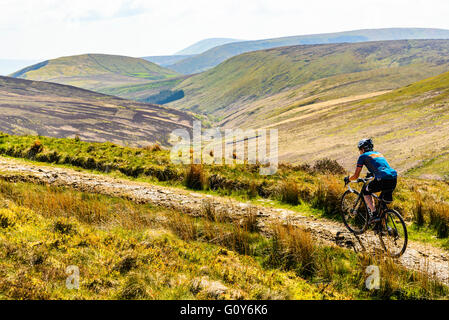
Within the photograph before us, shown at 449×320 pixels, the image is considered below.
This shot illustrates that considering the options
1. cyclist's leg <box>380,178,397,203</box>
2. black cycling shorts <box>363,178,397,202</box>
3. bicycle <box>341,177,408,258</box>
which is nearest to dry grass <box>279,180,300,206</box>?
bicycle <box>341,177,408,258</box>

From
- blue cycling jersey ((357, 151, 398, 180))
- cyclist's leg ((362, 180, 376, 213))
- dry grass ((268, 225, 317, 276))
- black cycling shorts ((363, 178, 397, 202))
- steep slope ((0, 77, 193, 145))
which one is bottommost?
dry grass ((268, 225, 317, 276))

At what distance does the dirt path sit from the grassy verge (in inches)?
27.6

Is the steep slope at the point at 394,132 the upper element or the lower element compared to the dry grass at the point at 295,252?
upper

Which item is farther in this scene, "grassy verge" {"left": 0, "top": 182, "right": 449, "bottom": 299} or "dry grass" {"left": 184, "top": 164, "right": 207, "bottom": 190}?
"dry grass" {"left": 184, "top": 164, "right": 207, "bottom": 190}

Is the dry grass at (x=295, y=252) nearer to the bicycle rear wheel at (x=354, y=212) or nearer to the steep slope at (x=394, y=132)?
the bicycle rear wheel at (x=354, y=212)

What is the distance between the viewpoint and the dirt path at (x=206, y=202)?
279 inches

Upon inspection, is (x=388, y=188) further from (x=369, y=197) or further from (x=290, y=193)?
(x=290, y=193)

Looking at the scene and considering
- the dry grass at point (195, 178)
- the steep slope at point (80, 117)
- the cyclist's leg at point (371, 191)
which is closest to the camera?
the cyclist's leg at point (371, 191)

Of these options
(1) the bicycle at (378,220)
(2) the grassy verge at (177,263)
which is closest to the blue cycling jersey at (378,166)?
(1) the bicycle at (378,220)

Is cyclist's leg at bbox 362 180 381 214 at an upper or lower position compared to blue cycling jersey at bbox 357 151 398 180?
lower

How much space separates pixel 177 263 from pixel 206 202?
444 cm

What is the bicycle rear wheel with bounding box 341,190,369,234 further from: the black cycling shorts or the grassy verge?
the grassy verge

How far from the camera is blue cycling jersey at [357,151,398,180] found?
7.55m

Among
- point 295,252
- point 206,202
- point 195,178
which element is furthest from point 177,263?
point 195,178
